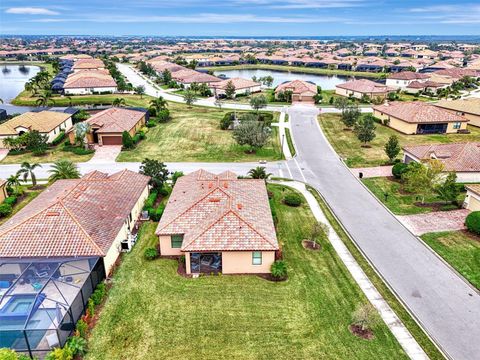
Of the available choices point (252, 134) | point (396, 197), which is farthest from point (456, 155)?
point (252, 134)

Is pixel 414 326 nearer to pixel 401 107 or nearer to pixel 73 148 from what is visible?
pixel 73 148

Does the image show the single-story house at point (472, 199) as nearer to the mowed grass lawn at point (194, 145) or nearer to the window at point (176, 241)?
the mowed grass lawn at point (194, 145)

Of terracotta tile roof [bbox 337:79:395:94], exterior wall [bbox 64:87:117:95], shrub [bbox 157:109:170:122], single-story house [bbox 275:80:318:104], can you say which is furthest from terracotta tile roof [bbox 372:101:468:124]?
exterior wall [bbox 64:87:117:95]

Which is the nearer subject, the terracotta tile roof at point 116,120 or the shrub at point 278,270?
the shrub at point 278,270

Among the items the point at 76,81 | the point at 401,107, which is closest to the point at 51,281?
the point at 401,107

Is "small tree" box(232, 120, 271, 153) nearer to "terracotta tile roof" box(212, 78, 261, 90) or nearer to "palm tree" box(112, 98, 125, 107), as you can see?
"palm tree" box(112, 98, 125, 107)

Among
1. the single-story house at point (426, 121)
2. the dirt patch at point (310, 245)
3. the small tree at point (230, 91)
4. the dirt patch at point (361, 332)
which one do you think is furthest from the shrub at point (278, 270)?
the small tree at point (230, 91)
